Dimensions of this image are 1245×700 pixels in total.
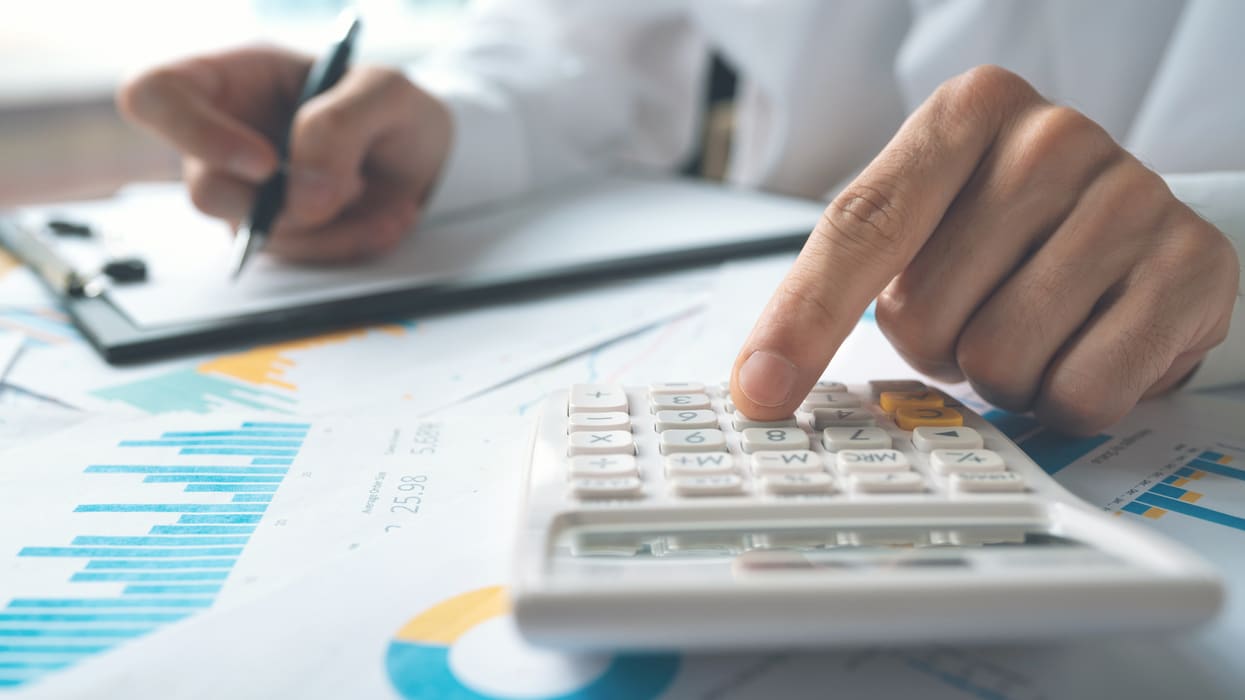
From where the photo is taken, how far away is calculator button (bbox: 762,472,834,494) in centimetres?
25

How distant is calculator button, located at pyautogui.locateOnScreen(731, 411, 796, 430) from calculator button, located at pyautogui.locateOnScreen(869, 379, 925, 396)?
4 cm

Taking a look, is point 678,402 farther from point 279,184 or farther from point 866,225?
point 279,184

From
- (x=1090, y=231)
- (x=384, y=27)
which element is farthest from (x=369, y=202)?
(x=384, y=27)

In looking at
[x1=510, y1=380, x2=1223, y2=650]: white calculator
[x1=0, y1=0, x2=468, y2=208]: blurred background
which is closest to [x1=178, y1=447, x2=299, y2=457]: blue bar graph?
[x1=510, y1=380, x2=1223, y2=650]: white calculator

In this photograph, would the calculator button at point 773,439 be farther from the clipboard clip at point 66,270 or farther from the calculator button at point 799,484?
the clipboard clip at point 66,270

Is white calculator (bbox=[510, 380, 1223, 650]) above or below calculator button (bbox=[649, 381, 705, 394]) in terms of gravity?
below

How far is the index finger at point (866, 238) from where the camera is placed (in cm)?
30

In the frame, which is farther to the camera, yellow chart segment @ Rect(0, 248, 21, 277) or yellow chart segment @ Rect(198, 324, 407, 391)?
yellow chart segment @ Rect(0, 248, 21, 277)

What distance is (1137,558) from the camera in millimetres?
212

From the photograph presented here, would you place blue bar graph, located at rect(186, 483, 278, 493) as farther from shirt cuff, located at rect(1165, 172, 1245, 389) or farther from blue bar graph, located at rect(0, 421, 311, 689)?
shirt cuff, located at rect(1165, 172, 1245, 389)

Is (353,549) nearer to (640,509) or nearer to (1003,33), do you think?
(640,509)

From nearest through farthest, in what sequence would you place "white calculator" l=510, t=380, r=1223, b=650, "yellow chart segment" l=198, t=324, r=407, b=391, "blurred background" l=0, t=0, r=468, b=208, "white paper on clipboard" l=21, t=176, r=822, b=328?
"white calculator" l=510, t=380, r=1223, b=650, "yellow chart segment" l=198, t=324, r=407, b=391, "white paper on clipboard" l=21, t=176, r=822, b=328, "blurred background" l=0, t=0, r=468, b=208

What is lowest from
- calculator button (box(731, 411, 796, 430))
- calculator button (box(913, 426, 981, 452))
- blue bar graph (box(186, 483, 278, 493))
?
calculator button (box(913, 426, 981, 452))

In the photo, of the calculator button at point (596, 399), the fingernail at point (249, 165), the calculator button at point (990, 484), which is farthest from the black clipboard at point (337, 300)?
the calculator button at point (990, 484)
